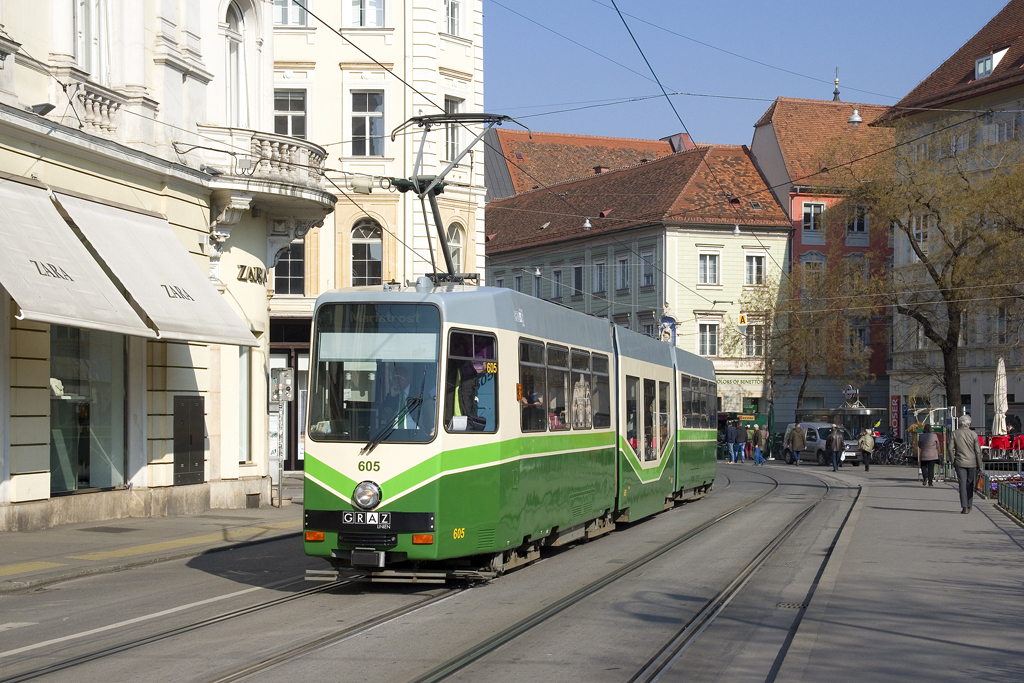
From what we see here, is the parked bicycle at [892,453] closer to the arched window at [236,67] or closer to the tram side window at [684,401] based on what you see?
the tram side window at [684,401]

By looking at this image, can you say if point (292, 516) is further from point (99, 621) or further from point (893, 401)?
point (893, 401)

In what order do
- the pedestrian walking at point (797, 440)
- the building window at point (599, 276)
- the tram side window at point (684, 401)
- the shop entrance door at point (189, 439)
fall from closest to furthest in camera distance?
the shop entrance door at point (189, 439) < the tram side window at point (684, 401) < the pedestrian walking at point (797, 440) < the building window at point (599, 276)

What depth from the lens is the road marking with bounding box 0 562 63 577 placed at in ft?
45.6

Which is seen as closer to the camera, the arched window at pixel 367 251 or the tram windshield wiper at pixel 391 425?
the tram windshield wiper at pixel 391 425

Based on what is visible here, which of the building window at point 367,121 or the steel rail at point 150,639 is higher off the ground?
the building window at point 367,121

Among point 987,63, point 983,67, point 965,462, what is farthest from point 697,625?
point 983,67

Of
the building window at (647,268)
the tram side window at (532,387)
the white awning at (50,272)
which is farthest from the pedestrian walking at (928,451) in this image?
the building window at (647,268)

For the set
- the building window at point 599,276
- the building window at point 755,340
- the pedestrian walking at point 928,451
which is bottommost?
the pedestrian walking at point 928,451

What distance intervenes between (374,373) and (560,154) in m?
74.2

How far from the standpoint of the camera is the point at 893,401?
207 feet

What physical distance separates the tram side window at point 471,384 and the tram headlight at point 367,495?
88 centimetres

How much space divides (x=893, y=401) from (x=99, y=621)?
56.7 m

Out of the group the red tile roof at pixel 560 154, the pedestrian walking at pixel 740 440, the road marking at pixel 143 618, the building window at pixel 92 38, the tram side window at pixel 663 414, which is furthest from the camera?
the red tile roof at pixel 560 154

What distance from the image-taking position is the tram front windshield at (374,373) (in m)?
12.1
